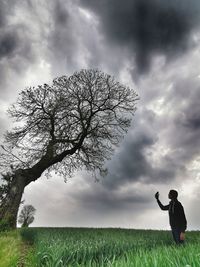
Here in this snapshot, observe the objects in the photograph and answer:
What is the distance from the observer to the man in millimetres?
12172

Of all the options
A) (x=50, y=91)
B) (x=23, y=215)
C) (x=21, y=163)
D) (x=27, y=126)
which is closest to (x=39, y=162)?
(x=21, y=163)

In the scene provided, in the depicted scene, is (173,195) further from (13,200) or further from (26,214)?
(26,214)

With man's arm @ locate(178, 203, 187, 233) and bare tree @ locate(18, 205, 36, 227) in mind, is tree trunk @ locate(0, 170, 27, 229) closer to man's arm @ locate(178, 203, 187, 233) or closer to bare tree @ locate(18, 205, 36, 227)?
man's arm @ locate(178, 203, 187, 233)

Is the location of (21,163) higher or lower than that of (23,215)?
lower

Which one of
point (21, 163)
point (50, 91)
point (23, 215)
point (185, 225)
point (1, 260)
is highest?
point (23, 215)

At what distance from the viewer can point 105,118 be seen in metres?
25.9

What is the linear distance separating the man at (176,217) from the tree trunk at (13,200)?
10.6 metres

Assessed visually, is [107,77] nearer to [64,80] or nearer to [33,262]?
[64,80]

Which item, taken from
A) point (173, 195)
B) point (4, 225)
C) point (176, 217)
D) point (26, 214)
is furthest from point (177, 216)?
point (26, 214)

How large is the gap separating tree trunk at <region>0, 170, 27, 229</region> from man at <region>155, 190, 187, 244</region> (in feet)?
34.7

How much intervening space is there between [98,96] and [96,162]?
4.75 meters

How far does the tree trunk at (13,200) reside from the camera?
68.1ft

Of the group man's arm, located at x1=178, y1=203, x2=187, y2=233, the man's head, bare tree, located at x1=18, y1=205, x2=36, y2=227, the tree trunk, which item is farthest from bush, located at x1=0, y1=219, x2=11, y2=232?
bare tree, located at x1=18, y1=205, x2=36, y2=227

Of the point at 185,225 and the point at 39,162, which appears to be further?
the point at 39,162
